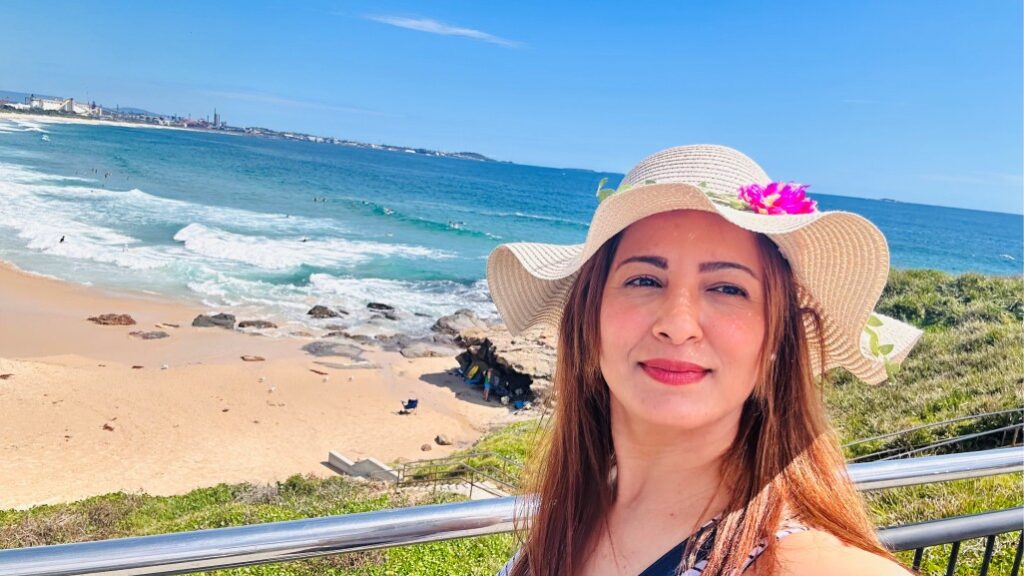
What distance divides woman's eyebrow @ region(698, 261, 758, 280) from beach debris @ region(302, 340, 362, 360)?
69.0ft

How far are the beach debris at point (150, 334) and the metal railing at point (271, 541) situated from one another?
21.6 metres

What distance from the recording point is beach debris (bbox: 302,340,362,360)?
21672mm

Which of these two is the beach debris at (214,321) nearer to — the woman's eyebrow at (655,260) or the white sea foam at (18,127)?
the woman's eyebrow at (655,260)

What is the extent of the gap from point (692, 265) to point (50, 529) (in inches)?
340

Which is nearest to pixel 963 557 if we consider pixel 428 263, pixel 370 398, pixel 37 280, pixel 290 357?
pixel 370 398

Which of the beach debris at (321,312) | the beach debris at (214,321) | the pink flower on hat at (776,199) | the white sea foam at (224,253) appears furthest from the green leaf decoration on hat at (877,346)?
the beach debris at (321,312)

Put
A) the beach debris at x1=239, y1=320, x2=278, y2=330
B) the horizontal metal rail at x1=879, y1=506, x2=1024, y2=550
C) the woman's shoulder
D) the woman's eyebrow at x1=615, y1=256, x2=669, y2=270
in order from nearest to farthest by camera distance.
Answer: the woman's shoulder → the woman's eyebrow at x1=615, y1=256, x2=669, y2=270 → the horizontal metal rail at x1=879, y1=506, x2=1024, y2=550 → the beach debris at x1=239, y1=320, x2=278, y2=330

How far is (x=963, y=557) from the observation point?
3.56m

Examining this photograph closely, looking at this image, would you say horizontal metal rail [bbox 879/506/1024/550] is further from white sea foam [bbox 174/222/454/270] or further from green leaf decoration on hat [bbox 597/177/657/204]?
white sea foam [bbox 174/222/454/270]

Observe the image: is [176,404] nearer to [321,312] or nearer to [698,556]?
[321,312]

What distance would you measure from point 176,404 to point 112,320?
23.3 ft

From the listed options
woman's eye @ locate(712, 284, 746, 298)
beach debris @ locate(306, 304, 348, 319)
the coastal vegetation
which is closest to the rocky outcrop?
beach debris @ locate(306, 304, 348, 319)

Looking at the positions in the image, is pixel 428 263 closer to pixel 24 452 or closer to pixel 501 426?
pixel 501 426

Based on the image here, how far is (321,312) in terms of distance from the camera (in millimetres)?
25859
